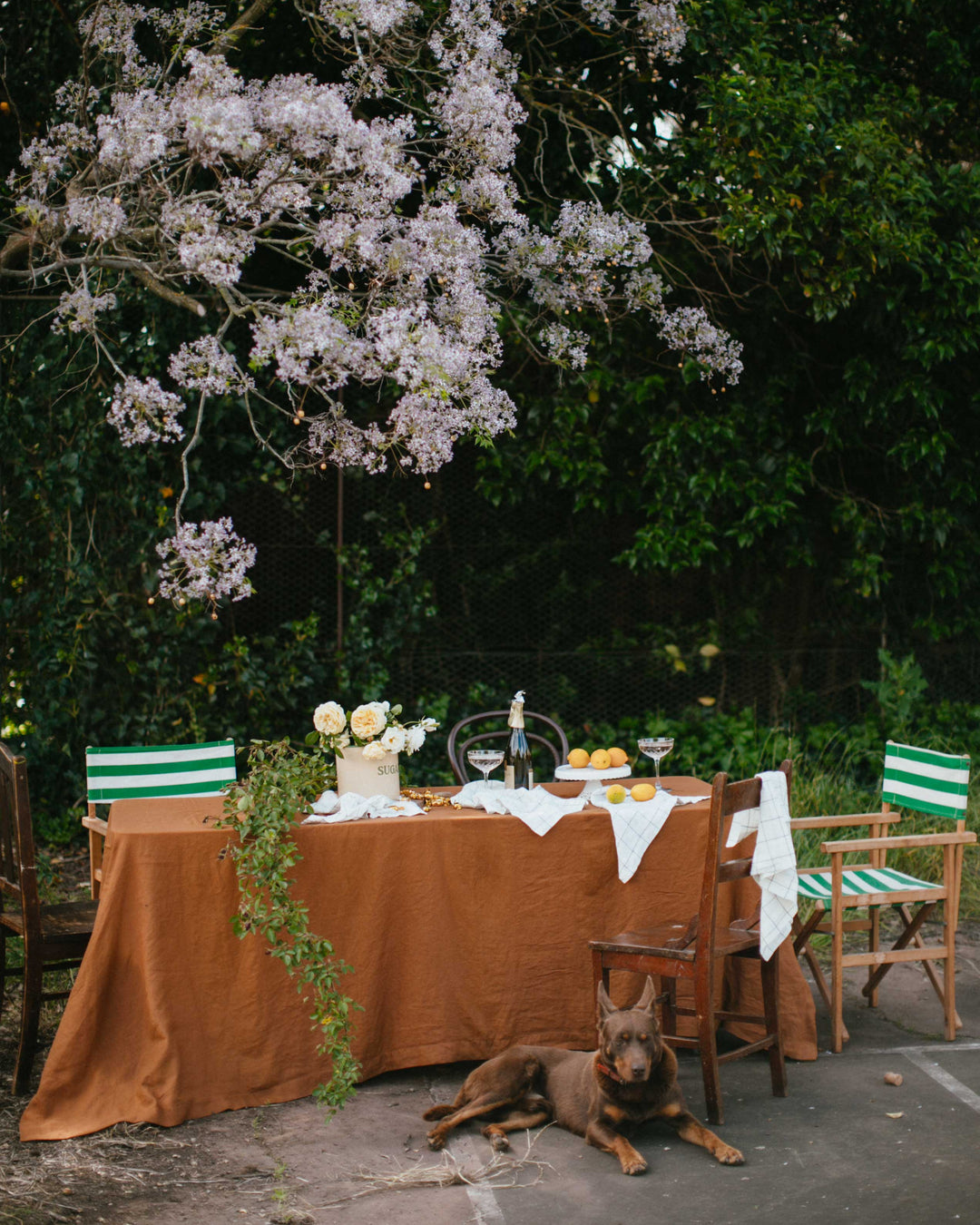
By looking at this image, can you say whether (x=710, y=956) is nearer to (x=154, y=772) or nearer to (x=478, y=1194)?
(x=478, y=1194)

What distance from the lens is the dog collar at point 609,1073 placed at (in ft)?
10.9

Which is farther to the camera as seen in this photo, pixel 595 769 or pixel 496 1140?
pixel 595 769

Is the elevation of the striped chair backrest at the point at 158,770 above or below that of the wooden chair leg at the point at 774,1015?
above

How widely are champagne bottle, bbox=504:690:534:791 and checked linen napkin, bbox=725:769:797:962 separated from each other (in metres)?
0.89

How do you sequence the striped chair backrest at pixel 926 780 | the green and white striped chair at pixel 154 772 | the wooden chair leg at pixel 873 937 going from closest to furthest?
the striped chair backrest at pixel 926 780, the wooden chair leg at pixel 873 937, the green and white striped chair at pixel 154 772

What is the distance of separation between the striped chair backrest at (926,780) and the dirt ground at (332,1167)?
105 cm

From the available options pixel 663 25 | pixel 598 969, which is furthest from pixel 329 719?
pixel 663 25

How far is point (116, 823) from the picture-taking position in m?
3.83

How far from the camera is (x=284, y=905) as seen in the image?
3.66 metres

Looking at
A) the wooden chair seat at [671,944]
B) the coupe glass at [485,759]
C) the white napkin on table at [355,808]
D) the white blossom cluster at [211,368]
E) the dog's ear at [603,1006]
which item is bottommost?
the dog's ear at [603,1006]

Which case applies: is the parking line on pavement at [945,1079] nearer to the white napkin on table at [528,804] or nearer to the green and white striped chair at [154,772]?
the white napkin on table at [528,804]

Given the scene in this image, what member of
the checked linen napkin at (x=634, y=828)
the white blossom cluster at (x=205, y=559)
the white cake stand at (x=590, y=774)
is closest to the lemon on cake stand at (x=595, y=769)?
the white cake stand at (x=590, y=774)

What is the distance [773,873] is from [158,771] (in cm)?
250

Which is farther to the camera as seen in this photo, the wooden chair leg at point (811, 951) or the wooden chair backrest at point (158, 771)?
the wooden chair backrest at point (158, 771)
